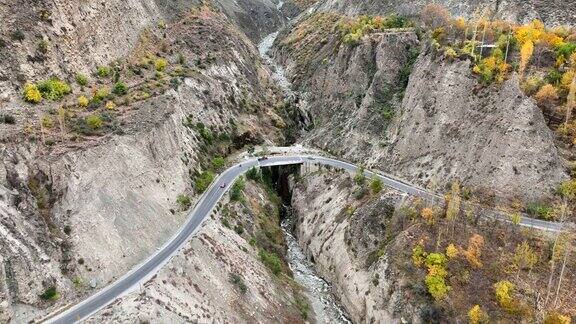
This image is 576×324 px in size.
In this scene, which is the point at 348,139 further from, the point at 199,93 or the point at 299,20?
the point at 299,20

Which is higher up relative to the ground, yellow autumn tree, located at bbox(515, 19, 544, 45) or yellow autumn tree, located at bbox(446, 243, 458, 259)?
yellow autumn tree, located at bbox(515, 19, 544, 45)

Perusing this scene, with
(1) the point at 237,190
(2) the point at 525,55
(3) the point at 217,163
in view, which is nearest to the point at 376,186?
(1) the point at 237,190

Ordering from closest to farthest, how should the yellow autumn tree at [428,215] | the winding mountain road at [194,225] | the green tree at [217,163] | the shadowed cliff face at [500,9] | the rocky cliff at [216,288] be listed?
the winding mountain road at [194,225]
the rocky cliff at [216,288]
the yellow autumn tree at [428,215]
the green tree at [217,163]
the shadowed cliff face at [500,9]

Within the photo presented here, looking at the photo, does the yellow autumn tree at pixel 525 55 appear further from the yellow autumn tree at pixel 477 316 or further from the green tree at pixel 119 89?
the green tree at pixel 119 89

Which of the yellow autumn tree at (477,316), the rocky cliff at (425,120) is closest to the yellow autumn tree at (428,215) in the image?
the rocky cliff at (425,120)

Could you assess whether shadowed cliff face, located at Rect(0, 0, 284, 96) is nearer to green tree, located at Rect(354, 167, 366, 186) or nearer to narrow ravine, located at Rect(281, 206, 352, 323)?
narrow ravine, located at Rect(281, 206, 352, 323)

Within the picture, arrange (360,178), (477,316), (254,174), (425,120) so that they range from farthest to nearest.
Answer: (254,174)
(425,120)
(360,178)
(477,316)

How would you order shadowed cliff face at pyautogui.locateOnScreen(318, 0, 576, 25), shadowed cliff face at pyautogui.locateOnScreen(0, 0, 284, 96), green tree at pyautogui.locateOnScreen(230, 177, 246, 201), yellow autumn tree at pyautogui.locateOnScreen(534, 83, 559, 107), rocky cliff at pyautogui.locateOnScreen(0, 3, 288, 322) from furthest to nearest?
shadowed cliff face at pyautogui.locateOnScreen(318, 0, 576, 25) → green tree at pyautogui.locateOnScreen(230, 177, 246, 201) → shadowed cliff face at pyautogui.locateOnScreen(0, 0, 284, 96) → yellow autumn tree at pyautogui.locateOnScreen(534, 83, 559, 107) → rocky cliff at pyautogui.locateOnScreen(0, 3, 288, 322)

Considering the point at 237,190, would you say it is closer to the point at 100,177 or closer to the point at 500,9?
the point at 100,177

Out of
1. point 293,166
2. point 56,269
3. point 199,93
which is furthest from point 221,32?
point 56,269

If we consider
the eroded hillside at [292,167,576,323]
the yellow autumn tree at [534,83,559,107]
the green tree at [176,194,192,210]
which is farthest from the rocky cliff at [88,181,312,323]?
the yellow autumn tree at [534,83,559,107]
